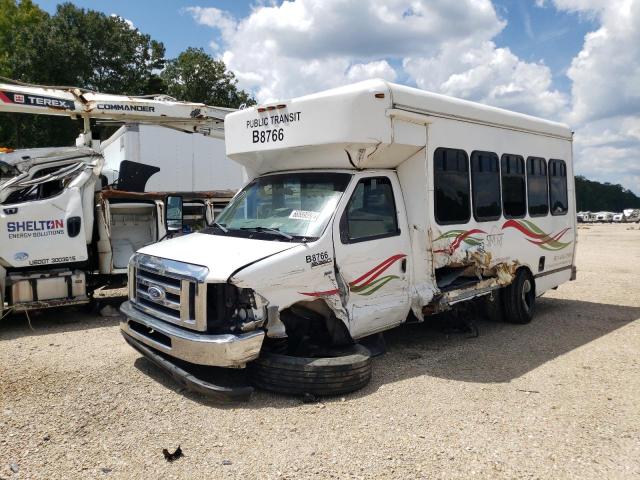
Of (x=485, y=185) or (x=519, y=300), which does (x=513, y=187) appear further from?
(x=519, y=300)

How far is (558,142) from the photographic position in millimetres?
9055

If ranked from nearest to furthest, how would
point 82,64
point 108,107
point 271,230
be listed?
point 271,230 < point 108,107 < point 82,64

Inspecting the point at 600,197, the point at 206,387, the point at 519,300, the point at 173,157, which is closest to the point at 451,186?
the point at 519,300

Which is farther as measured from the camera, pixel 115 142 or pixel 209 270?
pixel 115 142

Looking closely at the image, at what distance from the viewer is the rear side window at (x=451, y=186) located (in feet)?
21.4

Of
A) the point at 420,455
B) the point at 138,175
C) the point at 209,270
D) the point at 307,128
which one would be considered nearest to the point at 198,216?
the point at 138,175

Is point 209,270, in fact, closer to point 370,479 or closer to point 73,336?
point 370,479

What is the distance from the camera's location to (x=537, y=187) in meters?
8.52

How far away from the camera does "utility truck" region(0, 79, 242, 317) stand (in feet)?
25.5

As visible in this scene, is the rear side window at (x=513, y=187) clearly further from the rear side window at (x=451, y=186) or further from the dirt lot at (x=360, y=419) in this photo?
the dirt lot at (x=360, y=419)

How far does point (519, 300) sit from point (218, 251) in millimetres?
5068

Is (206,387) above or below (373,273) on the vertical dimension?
below

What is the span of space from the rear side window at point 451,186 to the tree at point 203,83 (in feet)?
74.4

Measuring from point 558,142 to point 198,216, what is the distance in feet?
21.8
